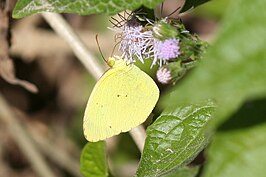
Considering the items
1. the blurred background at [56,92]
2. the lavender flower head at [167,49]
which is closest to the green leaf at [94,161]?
the lavender flower head at [167,49]

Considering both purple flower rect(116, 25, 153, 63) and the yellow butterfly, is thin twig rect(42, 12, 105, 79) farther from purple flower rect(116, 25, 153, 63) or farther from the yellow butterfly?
purple flower rect(116, 25, 153, 63)

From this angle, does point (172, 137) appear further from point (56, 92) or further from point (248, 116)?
point (56, 92)

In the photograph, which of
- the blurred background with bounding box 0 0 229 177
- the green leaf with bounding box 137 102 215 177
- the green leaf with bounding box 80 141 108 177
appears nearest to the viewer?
the green leaf with bounding box 137 102 215 177

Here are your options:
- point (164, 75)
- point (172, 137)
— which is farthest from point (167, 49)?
point (172, 137)

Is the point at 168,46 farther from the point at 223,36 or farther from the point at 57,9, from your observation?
the point at 223,36

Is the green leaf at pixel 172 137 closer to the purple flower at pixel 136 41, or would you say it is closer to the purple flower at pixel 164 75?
the purple flower at pixel 164 75

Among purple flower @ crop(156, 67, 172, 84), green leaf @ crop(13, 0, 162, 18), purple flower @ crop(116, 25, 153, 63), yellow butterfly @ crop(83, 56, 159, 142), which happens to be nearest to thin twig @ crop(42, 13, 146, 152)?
yellow butterfly @ crop(83, 56, 159, 142)
